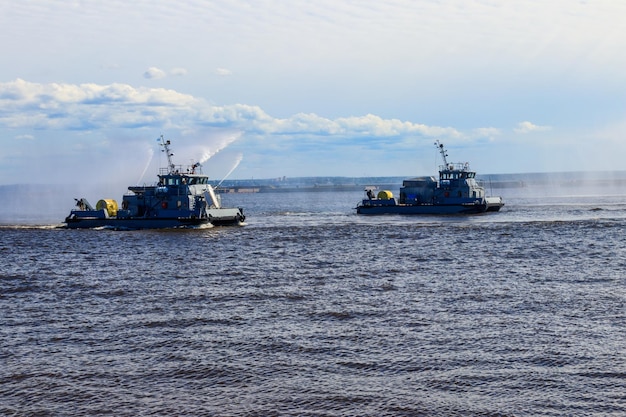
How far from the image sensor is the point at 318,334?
26156 mm

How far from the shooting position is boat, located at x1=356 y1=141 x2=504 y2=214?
101 meters

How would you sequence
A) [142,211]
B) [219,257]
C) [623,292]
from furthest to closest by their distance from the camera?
1. [142,211]
2. [219,257]
3. [623,292]

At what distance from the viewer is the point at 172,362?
74.8ft

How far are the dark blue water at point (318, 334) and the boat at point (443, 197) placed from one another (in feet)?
154

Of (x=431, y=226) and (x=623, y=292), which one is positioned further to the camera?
(x=431, y=226)

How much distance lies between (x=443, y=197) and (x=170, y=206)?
39725 mm

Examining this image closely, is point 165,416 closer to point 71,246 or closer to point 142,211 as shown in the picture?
point 71,246

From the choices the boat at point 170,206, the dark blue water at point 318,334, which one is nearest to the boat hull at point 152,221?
the boat at point 170,206

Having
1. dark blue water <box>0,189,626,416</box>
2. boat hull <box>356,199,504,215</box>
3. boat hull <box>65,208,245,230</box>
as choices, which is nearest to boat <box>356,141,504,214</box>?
boat hull <box>356,199,504,215</box>

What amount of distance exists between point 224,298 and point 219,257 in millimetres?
19279

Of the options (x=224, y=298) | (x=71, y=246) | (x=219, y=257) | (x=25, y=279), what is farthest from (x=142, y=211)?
(x=224, y=298)

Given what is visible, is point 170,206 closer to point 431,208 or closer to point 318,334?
point 431,208

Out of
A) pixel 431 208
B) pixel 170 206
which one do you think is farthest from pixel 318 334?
pixel 431 208

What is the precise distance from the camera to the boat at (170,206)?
78.2m
